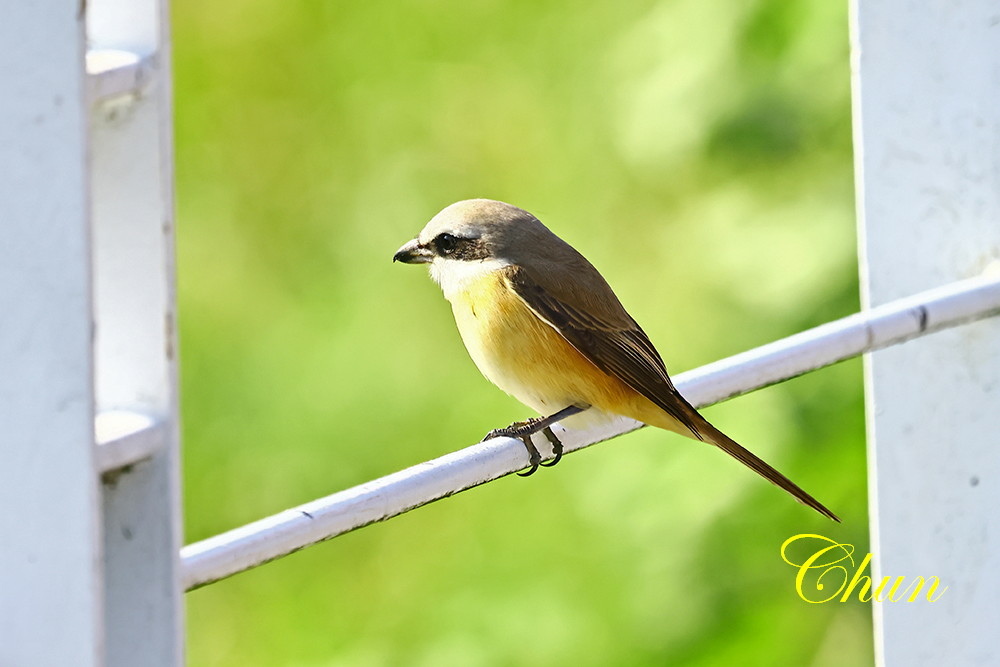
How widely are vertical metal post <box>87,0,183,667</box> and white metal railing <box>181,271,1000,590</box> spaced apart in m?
0.05

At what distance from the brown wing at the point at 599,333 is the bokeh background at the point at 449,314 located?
2.51ft

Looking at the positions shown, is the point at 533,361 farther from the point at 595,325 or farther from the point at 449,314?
the point at 449,314

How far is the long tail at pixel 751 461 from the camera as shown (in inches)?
84.1

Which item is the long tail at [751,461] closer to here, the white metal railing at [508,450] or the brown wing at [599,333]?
the brown wing at [599,333]

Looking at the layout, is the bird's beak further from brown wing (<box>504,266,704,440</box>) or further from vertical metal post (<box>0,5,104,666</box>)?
vertical metal post (<box>0,5,104,666</box>)

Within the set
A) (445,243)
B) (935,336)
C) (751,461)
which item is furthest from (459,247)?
(935,336)

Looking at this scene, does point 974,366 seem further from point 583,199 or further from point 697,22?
point 583,199

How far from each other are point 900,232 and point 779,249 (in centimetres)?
147

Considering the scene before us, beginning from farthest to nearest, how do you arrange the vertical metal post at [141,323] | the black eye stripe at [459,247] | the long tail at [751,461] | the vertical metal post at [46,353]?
the black eye stripe at [459,247]
the long tail at [751,461]
the vertical metal post at [141,323]
the vertical metal post at [46,353]

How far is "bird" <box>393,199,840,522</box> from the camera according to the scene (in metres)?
2.50
